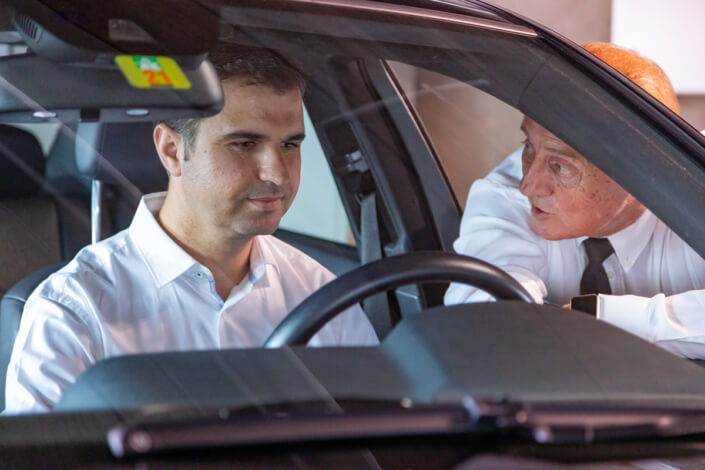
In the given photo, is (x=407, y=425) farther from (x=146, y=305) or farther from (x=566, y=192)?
(x=566, y=192)

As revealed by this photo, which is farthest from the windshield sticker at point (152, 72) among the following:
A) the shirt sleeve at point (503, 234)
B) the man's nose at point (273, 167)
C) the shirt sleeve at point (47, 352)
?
the shirt sleeve at point (503, 234)

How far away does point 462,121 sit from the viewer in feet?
3.91

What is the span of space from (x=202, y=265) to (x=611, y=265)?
1.88 ft

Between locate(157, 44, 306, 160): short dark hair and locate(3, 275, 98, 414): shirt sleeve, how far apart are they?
25 centimetres

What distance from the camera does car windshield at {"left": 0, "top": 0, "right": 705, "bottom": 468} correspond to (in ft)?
2.72

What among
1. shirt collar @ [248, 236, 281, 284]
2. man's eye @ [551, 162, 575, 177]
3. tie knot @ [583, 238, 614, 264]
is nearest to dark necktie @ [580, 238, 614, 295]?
tie knot @ [583, 238, 614, 264]

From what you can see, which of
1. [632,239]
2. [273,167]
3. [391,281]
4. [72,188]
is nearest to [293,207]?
[273,167]

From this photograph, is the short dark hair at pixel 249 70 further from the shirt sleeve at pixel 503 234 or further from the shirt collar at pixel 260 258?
the shirt sleeve at pixel 503 234

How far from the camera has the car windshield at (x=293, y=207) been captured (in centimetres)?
83

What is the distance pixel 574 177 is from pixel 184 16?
59cm

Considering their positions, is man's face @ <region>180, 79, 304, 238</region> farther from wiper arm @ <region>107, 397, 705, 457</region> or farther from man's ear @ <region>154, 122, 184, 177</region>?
wiper arm @ <region>107, 397, 705, 457</region>

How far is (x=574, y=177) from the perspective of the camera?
116cm

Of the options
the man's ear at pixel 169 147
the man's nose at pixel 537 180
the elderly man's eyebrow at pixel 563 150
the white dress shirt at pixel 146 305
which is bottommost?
the white dress shirt at pixel 146 305

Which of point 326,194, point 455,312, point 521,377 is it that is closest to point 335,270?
point 326,194
